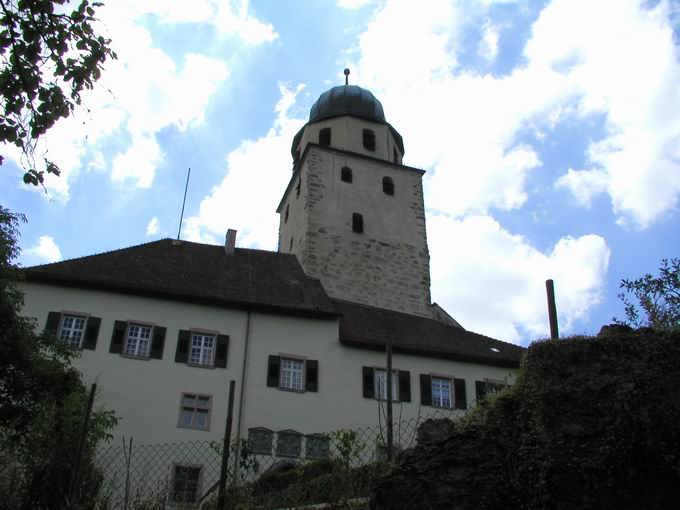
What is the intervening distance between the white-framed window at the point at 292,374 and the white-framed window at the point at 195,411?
2257mm

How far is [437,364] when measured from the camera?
2364cm

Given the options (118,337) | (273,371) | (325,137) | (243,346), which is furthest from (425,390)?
(325,137)

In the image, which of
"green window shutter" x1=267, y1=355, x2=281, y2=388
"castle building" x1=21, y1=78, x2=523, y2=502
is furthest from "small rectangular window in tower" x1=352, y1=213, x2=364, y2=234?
"green window shutter" x1=267, y1=355, x2=281, y2=388

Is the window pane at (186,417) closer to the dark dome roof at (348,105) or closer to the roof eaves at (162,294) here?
the roof eaves at (162,294)

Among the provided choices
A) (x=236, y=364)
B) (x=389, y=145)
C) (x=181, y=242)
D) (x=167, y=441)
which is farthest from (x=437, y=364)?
(x=389, y=145)

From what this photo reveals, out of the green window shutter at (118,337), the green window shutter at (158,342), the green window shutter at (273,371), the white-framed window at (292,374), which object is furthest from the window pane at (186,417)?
the white-framed window at (292,374)

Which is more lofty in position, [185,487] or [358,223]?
[358,223]

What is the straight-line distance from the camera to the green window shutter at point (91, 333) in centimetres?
2128

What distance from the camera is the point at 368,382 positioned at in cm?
2272

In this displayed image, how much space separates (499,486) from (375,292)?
21.8 m

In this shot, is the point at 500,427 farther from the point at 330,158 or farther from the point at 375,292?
the point at 330,158

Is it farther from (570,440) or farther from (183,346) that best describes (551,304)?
(183,346)

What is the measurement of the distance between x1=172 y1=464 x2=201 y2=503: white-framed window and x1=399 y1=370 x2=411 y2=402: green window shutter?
259 inches

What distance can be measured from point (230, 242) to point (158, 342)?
715cm
